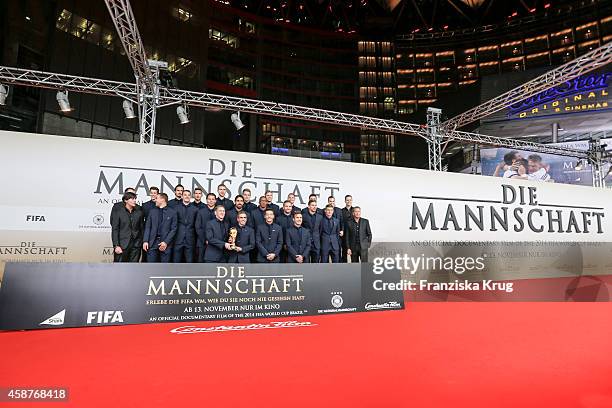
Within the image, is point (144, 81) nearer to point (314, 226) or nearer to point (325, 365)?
point (314, 226)

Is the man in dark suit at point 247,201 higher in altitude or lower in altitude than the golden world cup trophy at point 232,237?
higher

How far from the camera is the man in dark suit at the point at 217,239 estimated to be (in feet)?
17.6

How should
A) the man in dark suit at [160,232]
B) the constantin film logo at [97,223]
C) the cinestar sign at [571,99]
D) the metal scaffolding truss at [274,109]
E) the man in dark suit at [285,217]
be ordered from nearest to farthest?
the man in dark suit at [160,232] → the man in dark suit at [285,217] → the constantin film logo at [97,223] → the metal scaffolding truss at [274,109] → the cinestar sign at [571,99]

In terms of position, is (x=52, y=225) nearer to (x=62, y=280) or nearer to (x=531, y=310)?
(x=62, y=280)

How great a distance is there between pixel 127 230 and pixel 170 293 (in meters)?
1.90

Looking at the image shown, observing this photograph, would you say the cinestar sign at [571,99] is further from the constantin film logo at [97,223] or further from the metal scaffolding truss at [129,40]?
the constantin film logo at [97,223]

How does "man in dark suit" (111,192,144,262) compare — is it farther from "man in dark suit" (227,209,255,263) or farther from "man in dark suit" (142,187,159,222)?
"man in dark suit" (227,209,255,263)

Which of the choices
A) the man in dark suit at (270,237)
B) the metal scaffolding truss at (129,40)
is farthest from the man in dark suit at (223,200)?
the metal scaffolding truss at (129,40)

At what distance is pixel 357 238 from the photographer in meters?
6.45

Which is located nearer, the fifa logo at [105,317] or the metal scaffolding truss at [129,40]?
the fifa logo at [105,317]

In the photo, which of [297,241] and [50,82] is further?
[50,82]

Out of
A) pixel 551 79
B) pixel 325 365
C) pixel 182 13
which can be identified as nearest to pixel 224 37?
pixel 182 13

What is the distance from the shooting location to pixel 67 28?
15336mm

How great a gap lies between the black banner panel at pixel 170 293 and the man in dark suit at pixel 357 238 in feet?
5.08
